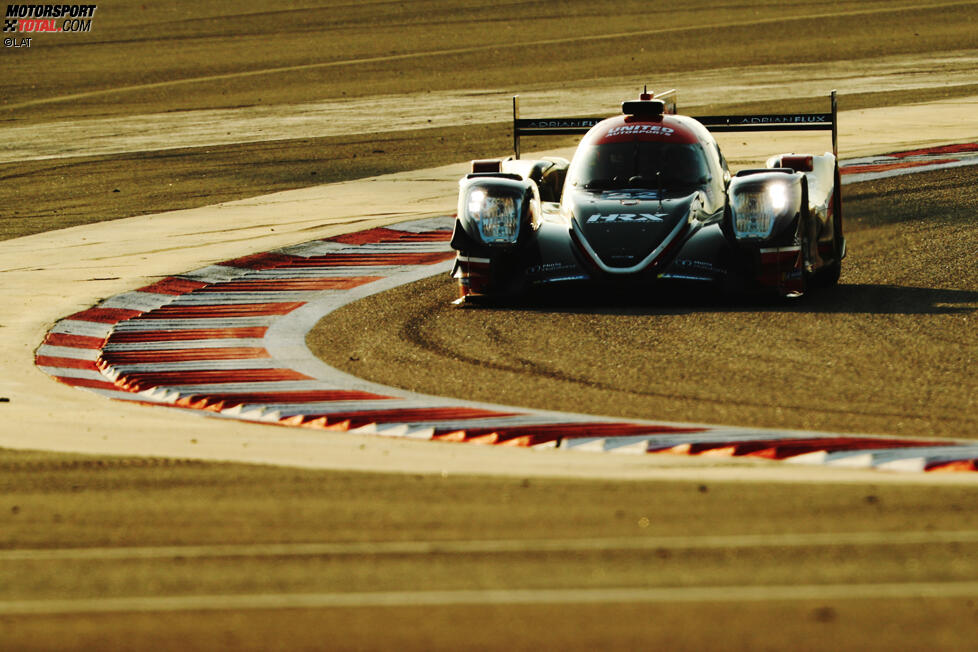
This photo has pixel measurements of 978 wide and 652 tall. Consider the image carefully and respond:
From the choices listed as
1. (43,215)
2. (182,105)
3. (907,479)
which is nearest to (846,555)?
(907,479)

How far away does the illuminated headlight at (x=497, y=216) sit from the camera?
10523mm

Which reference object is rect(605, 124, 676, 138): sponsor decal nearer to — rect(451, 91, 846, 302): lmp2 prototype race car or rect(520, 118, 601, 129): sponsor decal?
rect(451, 91, 846, 302): lmp2 prototype race car

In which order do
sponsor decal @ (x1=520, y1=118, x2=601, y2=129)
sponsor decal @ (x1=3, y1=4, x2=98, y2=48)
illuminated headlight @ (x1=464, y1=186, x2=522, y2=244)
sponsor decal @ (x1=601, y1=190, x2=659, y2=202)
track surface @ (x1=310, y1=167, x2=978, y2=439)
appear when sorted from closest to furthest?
1. track surface @ (x1=310, y1=167, x2=978, y2=439)
2. illuminated headlight @ (x1=464, y1=186, x2=522, y2=244)
3. sponsor decal @ (x1=601, y1=190, x2=659, y2=202)
4. sponsor decal @ (x1=520, y1=118, x2=601, y2=129)
5. sponsor decal @ (x1=3, y1=4, x2=98, y2=48)

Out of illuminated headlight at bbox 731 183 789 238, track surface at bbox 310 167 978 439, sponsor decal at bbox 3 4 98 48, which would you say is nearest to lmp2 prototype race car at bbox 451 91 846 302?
illuminated headlight at bbox 731 183 789 238

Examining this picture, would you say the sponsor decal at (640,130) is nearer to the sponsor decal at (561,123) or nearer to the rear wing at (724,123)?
the rear wing at (724,123)

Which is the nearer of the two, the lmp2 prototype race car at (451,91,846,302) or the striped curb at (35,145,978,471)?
the striped curb at (35,145,978,471)

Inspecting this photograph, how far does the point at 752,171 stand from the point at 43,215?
9.14 m

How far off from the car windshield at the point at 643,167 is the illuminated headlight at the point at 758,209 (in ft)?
2.18

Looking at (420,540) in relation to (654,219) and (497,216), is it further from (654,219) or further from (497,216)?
(497,216)

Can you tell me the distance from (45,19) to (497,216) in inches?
1502

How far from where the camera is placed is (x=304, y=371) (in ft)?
29.2

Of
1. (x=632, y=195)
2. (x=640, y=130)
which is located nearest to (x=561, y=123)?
(x=640, y=130)

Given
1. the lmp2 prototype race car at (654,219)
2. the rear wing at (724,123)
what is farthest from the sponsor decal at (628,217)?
the rear wing at (724,123)

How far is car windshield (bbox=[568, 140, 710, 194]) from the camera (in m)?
11.0
